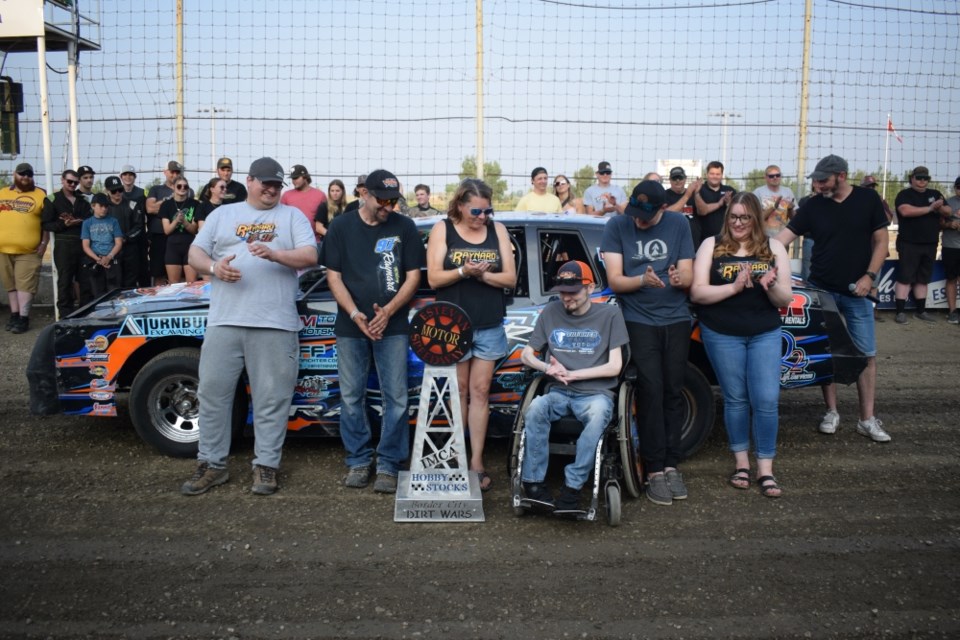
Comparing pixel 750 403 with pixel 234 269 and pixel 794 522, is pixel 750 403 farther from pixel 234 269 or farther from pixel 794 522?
pixel 234 269

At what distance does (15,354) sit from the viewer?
988 centimetres

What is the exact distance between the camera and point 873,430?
22.0 ft

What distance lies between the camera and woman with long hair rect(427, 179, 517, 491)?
540 cm

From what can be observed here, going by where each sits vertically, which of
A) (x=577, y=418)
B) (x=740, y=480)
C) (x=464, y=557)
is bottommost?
(x=464, y=557)

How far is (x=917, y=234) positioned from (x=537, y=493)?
9.44 m

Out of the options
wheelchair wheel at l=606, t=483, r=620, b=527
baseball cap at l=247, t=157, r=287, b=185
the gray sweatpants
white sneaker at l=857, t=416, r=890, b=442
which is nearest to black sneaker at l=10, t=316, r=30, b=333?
the gray sweatpants

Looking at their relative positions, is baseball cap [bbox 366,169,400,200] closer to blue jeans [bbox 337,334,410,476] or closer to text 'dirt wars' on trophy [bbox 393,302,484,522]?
text 'dirt wars' on trophy [bbox 393,302,484,522]

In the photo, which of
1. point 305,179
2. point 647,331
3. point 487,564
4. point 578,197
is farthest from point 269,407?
point 578,197

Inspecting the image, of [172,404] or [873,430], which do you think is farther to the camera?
[873,430]

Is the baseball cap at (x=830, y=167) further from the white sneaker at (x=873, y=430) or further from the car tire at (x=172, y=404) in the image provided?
the car tire at (x=172, y=404)

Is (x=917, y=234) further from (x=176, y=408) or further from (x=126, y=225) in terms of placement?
(x=126, y=225)

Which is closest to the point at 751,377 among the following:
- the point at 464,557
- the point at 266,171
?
the point at 464,557

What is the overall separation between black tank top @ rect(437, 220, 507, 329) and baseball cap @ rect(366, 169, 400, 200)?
16.5 inches

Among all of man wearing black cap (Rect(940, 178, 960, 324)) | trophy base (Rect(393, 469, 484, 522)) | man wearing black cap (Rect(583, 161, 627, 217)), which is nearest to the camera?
trophy base (Rect(393, 469, 484, 522))
